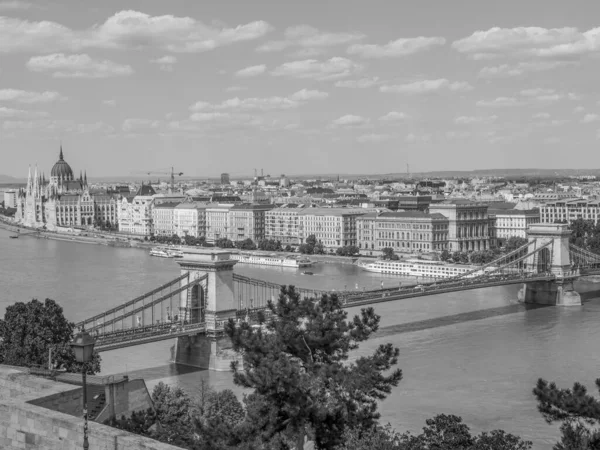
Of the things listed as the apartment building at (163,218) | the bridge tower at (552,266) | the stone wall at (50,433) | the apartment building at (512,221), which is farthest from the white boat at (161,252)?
the stone wall at (50,433)

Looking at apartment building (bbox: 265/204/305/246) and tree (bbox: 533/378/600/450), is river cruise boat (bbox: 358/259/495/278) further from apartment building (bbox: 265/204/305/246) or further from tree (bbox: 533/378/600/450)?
tree (bbox: 533/378/600/450)

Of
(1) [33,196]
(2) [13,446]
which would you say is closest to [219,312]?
(2) [13,446]

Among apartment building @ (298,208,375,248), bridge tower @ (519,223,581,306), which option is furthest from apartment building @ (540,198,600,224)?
bridge tower @ (519,223,581,306)

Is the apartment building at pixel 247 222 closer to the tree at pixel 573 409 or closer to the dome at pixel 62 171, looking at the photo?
the dome at pixel 62 171

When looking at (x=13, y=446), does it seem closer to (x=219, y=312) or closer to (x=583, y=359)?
(x=219, y=312)

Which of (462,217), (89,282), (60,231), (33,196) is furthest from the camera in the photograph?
(33,196)

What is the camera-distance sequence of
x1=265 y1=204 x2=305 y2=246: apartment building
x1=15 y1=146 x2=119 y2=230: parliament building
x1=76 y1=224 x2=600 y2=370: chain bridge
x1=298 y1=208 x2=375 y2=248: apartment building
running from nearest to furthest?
x1=76 y1=224 x2=600 y2=370: chain bridge → x1=298 y1=208 x2=375 y2=248: apartment building → x1=265 y1=204 x2=305 y2=246: apartment building → x1=15 y1=146 x2=119 y2=230: parliament building

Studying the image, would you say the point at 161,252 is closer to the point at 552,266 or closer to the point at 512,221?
A: the point at 512,221
